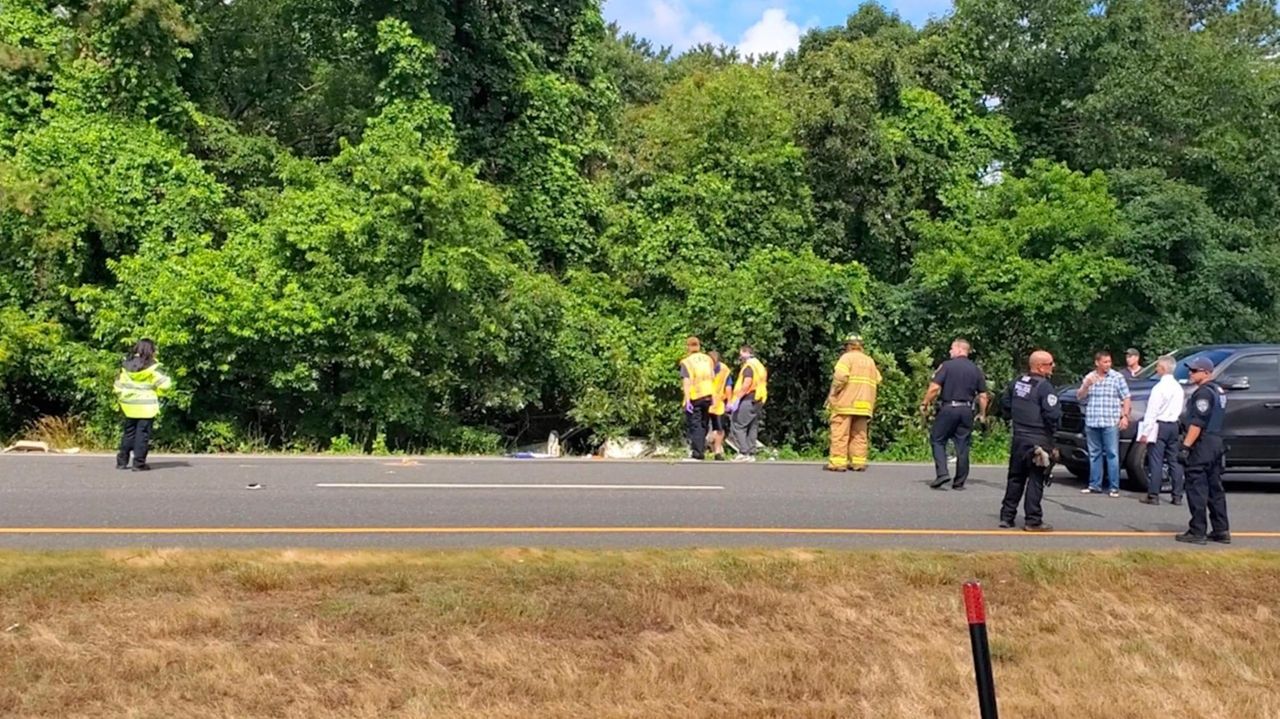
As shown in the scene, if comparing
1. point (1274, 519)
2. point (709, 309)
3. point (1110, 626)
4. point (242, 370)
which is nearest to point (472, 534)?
point (1110, 626)

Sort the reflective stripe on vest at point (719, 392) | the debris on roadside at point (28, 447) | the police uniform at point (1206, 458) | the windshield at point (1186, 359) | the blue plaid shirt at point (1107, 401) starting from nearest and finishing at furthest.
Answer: the police uniform at point (1206, 458)
the blue plaid shirt at point (1107, 401)
the windshield at point (1186, 359)
the debris on roadside at point (28, 447)
the reflective stripe on vest at point (719, 392)

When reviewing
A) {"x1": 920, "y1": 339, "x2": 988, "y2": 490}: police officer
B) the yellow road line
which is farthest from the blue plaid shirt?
the yellow road line

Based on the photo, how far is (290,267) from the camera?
19438 mm

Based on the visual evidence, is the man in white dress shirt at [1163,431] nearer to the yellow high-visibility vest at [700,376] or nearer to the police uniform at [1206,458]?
the police uniform at [1206,458]

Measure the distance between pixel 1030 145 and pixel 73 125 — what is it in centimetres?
2260

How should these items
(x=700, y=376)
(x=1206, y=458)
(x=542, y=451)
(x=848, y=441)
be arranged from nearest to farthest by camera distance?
(x=1206, y=458) < (x=848, y=441) < (x=700, y=376) < (x=542, y=451)

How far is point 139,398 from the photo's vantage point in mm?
12898

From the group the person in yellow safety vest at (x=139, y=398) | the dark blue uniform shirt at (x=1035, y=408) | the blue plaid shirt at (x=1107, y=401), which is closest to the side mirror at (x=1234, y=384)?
the blue plaid shirt at (x=1107, y=401)

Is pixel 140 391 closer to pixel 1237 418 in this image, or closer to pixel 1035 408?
pixel 1035 408

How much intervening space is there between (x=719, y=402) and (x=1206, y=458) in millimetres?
8049

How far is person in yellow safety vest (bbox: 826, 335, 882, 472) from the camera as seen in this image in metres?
14.4

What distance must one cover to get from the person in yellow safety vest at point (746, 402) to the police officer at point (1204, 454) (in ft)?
Answer: 24.6

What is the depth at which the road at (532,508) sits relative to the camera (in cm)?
937

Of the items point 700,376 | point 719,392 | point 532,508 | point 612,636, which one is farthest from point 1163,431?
point 612,636
